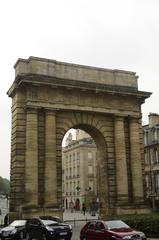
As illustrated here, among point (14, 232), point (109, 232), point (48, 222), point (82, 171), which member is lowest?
point (14, 232)

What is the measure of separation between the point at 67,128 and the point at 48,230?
1253 centimetres

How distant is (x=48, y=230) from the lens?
794 inches

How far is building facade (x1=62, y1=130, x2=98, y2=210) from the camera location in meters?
77.5

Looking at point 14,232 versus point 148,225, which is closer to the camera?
point 148,225

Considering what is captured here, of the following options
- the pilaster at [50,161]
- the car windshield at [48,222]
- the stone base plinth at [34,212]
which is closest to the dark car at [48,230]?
the car windshield at [48,222]

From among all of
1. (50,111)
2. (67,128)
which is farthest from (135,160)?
(50,111)

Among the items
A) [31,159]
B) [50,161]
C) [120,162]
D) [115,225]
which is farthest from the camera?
[120,162]

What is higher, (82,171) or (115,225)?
(82,171)

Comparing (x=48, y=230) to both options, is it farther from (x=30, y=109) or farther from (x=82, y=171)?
(x=82, y=171)

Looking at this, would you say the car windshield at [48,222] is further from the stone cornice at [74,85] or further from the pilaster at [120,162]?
the stone cornice at [74,85]

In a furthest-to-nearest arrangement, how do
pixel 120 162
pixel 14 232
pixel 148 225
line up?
pixel 120 162, pixel 14 232, pixel 148 225

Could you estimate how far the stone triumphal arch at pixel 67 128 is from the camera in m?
29.0

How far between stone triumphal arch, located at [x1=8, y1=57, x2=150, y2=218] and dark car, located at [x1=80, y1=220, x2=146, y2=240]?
925 cm

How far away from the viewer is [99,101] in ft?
107
